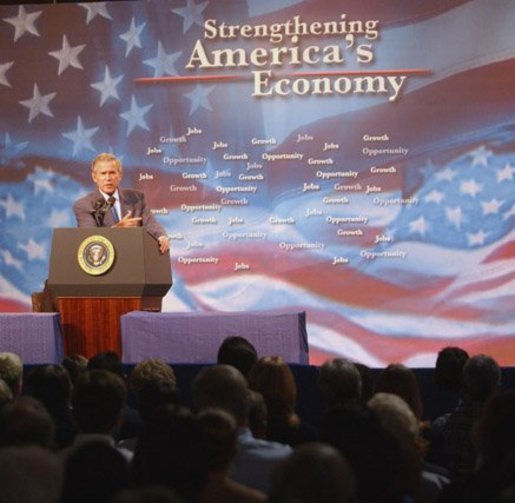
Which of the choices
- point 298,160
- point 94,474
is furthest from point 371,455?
point 298,160

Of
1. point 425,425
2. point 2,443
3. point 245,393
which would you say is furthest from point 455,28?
point 2,443

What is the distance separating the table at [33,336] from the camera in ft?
22.5

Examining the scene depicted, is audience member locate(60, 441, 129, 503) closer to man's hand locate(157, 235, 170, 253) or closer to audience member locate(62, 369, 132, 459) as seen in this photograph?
audience member locate(62, 369, 132, 459)

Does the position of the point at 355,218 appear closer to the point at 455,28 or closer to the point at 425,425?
the point at 455,28

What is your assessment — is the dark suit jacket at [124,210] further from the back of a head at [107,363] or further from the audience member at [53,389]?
the audience member at [53,389]

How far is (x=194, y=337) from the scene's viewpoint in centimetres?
698

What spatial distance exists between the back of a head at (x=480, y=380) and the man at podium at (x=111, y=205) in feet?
9.85

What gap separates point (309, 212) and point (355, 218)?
34cm

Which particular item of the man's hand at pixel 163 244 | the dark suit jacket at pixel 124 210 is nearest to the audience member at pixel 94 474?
the man's hand at pixel 163 244

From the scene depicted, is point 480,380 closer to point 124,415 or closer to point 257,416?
point 257,416

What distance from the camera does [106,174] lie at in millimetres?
7754

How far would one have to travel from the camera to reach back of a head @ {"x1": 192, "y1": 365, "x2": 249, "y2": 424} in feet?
12.1

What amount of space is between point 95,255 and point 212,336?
771 mm

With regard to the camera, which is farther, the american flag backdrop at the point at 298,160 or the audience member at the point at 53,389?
the american flag backdrop at the point at 298,160
